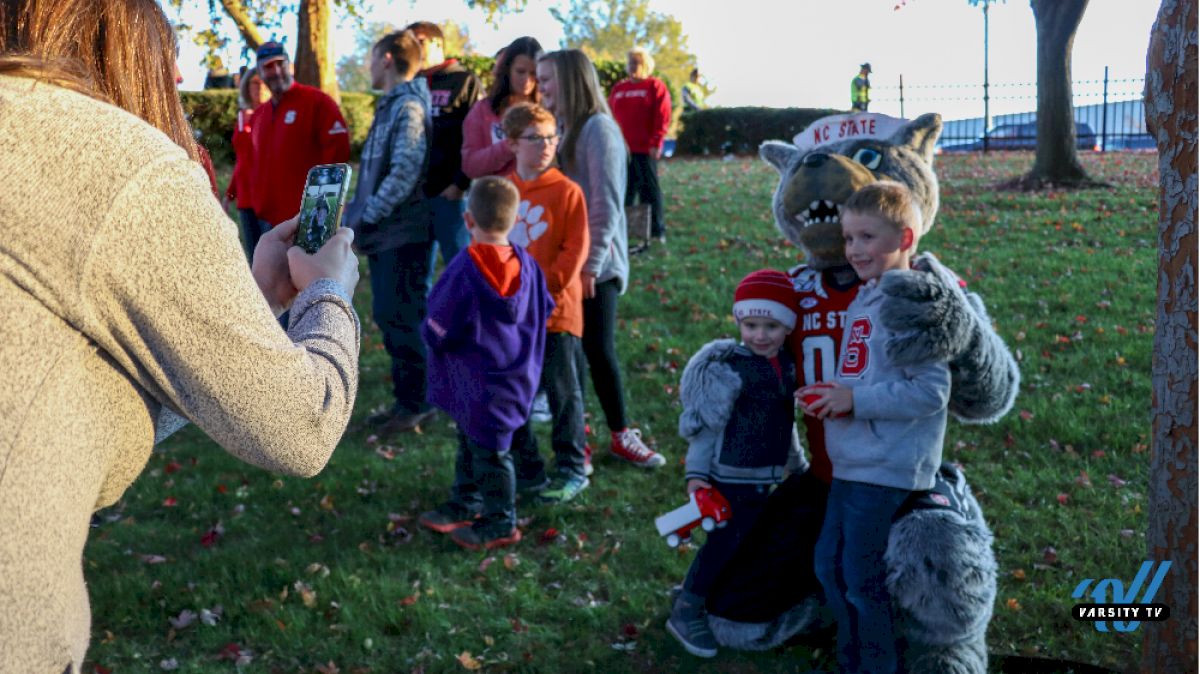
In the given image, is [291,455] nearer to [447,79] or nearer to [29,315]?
[29,315]

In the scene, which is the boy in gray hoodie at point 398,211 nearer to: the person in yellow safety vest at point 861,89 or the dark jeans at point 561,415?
the dark jeans at point 561,415

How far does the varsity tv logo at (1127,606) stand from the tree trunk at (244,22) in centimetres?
1578

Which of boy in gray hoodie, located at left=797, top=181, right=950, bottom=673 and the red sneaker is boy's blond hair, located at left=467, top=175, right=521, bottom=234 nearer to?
the red sneaker

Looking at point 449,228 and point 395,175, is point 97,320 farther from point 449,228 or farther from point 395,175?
point 449,228

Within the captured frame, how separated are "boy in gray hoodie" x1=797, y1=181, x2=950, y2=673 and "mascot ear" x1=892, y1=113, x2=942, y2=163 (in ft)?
2.04

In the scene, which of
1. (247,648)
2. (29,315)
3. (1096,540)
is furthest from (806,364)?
(29,315)

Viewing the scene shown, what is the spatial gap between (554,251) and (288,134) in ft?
8.10

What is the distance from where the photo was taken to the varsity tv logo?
3.29 meters

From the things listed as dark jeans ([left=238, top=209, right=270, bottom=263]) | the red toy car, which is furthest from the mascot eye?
dark jeans ([left=238, top=209, right=270, bottom=263])

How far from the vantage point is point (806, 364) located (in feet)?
12.0

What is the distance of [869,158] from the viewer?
3.83m

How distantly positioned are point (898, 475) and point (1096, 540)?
74.5 inches

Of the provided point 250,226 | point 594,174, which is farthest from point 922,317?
point 250,226

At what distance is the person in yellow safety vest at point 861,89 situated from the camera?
2003cm
